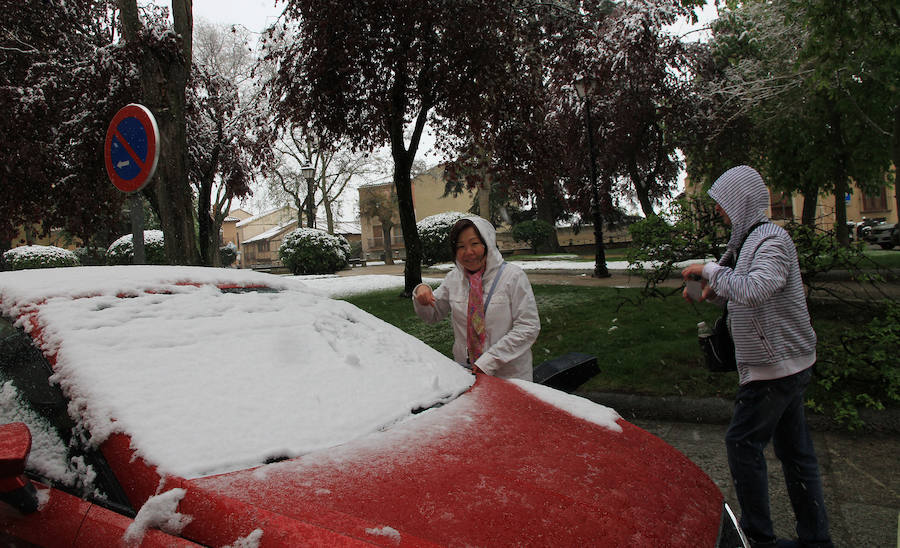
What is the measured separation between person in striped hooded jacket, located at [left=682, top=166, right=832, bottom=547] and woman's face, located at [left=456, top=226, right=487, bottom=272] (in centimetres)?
117

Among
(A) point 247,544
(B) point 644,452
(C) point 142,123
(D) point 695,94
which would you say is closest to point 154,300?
(A) point 247,544

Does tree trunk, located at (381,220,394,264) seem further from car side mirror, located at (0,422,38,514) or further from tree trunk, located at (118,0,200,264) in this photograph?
car side mirror, located at (0,422,38,514)

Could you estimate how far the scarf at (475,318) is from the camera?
312cm

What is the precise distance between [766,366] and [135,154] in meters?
4.88

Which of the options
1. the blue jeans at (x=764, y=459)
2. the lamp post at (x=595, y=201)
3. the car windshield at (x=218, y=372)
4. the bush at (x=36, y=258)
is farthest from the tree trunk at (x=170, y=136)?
the bush at (x=36, y=258)

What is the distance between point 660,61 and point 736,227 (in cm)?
1873

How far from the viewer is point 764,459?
7.86ft

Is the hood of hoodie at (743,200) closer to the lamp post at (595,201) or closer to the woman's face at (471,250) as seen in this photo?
the woman's face at (471,250)

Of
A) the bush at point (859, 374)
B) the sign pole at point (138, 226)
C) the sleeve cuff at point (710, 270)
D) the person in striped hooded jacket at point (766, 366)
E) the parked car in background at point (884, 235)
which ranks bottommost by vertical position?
the parked car in background at point (884, 235)

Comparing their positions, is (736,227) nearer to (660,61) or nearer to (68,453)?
(68,453)

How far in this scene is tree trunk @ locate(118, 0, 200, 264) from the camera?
21.5 ft

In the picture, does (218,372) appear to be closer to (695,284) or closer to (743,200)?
(695,284)

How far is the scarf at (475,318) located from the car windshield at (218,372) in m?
0.78

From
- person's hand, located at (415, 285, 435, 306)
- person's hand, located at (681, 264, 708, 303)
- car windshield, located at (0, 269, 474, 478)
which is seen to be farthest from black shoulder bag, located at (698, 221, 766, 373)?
person's hand, located at (415, 285, 435, 306)
